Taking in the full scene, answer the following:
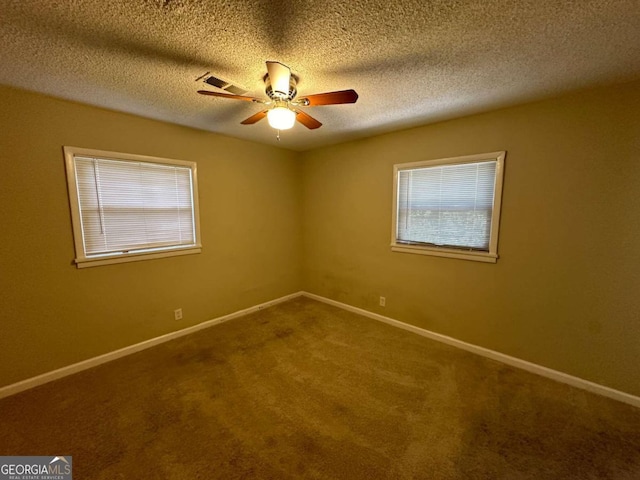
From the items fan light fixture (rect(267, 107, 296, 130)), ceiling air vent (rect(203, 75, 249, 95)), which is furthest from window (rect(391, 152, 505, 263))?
ceiling air vent (rect(203, 75, 249, 95))

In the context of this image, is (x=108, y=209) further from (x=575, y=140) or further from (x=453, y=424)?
(x=575, y=140)

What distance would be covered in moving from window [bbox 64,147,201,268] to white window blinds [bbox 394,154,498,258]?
2479mm

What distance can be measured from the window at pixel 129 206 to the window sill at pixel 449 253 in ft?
8.09

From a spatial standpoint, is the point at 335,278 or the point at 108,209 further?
the point at 335,278

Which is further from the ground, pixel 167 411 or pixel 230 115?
pixel 230 115

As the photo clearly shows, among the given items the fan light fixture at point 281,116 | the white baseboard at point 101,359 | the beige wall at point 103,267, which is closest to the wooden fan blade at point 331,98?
the fan light fixture at point 281,116

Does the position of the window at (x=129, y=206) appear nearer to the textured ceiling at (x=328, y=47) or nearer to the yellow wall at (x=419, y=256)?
the yellow wall at (x=419, y=256)

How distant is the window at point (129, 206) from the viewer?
7.43ft

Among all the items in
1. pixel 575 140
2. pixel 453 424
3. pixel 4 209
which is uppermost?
pixel 575 140

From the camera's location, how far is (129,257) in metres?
2.54

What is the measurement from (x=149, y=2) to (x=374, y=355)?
9.69ft

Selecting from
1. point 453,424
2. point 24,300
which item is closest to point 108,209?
point 24,300

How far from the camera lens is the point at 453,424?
173 centimetres

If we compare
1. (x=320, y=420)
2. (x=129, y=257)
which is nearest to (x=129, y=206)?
(x=129, y=257)
